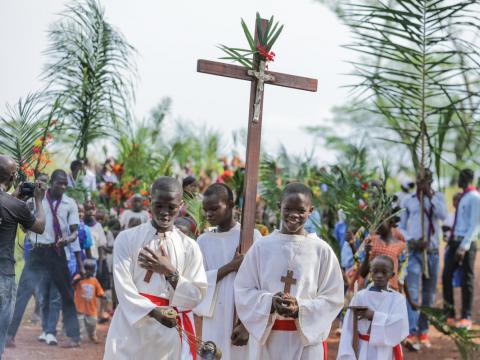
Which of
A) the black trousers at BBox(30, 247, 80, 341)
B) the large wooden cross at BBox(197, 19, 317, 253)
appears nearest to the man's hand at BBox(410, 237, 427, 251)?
the black trousers at BBox(30, 247, 80, 341)

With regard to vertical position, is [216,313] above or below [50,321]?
above

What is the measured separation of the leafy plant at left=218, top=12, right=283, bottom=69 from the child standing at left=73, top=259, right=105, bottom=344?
5243 mm

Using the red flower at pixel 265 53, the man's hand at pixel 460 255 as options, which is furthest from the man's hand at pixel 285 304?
the man's hand at pixel 460 255

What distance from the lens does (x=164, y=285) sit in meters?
5.91

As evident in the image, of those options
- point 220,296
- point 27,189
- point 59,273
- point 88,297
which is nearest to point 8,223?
point 27,189

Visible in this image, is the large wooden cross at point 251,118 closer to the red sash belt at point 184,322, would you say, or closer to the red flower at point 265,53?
the red flower at point 265,53

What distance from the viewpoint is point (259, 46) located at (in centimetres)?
684

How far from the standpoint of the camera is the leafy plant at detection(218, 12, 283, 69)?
22.3ft

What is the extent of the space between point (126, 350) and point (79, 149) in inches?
275

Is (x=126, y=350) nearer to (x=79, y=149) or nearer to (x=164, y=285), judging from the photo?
(x=164, y=285)

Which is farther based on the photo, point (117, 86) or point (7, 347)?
point (117, 86)

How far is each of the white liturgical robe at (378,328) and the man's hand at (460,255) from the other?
4.46 metres

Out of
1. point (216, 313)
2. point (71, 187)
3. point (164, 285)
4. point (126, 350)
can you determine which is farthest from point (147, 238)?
point (71, 187)

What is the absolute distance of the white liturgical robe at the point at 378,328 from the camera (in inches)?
292
